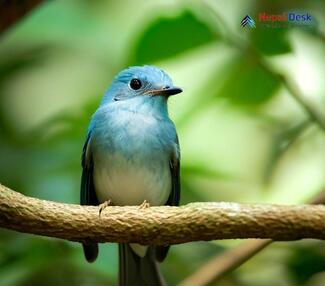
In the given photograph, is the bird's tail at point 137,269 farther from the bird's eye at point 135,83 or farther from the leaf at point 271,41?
the leaf at point 271,41

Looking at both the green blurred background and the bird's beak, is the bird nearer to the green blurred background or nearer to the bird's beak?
the bird's beak

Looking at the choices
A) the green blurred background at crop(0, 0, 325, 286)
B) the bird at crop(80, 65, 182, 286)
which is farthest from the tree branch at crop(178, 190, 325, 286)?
the green blurred background at crop(0, 0, 325, 286)

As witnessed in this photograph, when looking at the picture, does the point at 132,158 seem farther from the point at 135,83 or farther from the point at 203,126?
the point at 203,126

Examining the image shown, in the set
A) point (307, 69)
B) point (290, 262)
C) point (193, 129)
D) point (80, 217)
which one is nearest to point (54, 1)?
point (193, 129)

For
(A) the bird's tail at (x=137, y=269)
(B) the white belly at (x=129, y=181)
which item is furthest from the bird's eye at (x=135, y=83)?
(A) the bird's tail at (x=137, y=269)

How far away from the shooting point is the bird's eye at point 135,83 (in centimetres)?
331

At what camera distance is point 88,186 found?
362 centimetres

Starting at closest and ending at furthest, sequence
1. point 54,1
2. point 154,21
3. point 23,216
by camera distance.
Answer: point 23,216 < point 154,21 < point 54,1

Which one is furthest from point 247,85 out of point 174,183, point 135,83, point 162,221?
point 162,221

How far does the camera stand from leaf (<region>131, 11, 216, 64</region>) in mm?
3654

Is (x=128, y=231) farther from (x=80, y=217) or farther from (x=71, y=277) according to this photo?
(x=71, y=277)

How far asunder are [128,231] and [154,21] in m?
1.42

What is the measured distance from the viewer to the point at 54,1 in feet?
15.6
